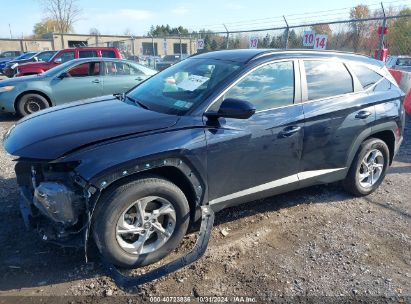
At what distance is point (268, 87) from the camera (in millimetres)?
3594

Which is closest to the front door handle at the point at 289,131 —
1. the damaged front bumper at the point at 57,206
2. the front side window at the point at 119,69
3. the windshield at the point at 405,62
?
the damaged front bumper at the point at 57,206

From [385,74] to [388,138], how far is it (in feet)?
2.75

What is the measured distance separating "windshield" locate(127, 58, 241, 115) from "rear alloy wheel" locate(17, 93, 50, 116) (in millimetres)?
5347

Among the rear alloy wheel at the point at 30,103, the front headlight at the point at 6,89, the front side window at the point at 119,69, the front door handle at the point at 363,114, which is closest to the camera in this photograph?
the front door handle at the point at 363,114

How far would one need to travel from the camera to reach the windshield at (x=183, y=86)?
335cm

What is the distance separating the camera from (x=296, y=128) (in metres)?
3.65

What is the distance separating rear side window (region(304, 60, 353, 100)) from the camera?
3.86 m

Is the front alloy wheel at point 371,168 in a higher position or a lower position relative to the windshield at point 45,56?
lower

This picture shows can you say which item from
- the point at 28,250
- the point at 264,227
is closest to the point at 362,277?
the point at 264,227

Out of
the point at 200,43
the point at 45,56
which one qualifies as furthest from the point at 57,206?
the point at 45,56

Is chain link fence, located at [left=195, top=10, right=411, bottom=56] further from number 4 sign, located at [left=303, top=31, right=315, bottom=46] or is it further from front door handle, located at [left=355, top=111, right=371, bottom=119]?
front door handle, located at [left=355, top=111, right=371, bottom=119]

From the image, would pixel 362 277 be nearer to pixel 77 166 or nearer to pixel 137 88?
pixel 77 166

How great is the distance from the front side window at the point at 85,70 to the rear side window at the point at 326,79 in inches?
256

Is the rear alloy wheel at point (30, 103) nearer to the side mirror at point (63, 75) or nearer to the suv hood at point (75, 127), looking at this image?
the side mirror at point (63, 75)
